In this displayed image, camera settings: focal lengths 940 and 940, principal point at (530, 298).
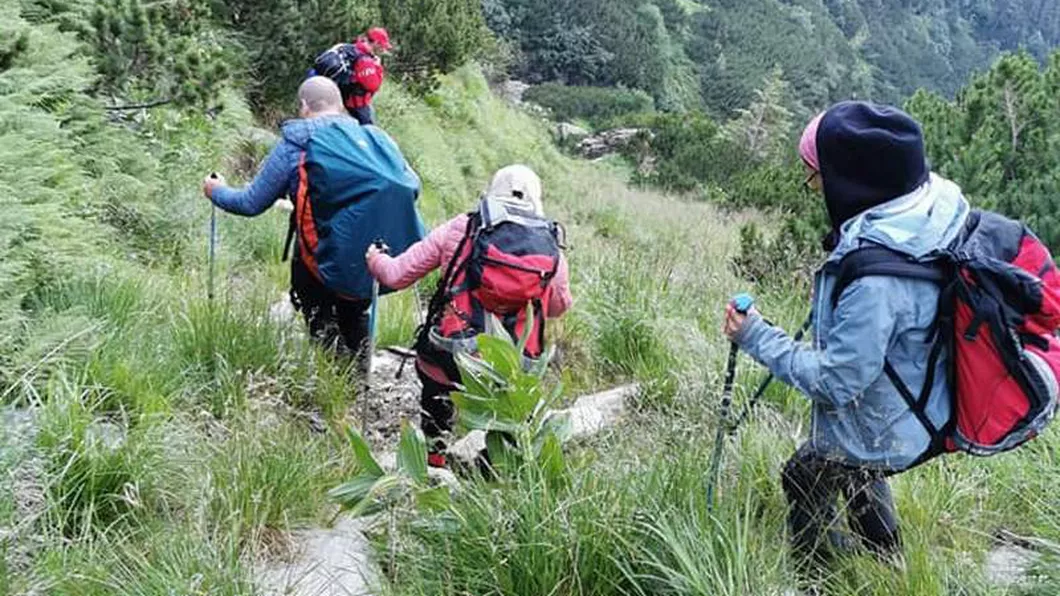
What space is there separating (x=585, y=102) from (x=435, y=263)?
5208 cm

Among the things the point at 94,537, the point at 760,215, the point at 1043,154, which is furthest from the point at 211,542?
the point at 760,215

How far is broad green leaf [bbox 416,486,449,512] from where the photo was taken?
277 centimetres

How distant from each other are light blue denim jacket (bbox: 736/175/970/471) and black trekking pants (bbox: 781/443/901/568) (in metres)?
0.08

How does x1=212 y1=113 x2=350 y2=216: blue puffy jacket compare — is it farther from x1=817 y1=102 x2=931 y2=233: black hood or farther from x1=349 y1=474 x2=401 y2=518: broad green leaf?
x1=817 y1=102 x2=931 y2=233: black hood

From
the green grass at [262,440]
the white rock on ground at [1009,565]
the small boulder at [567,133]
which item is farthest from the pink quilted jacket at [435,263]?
the small boulder at [567,133]

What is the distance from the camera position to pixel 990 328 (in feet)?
7.97

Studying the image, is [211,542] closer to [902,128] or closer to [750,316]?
[750,316]

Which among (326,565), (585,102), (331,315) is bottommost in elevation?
(585,102)

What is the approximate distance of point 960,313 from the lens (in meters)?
2.46

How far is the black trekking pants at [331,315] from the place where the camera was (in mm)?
4625

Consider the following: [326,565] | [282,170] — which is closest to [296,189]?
[282,170]

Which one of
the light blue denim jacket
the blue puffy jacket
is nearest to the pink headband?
the light blue denim jacket

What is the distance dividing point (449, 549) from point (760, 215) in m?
15.7

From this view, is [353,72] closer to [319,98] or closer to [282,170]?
[319,98]
